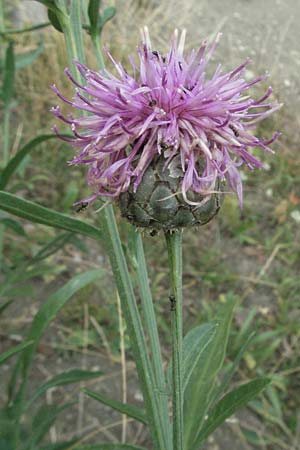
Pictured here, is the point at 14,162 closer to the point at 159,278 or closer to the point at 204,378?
the point at 204,378

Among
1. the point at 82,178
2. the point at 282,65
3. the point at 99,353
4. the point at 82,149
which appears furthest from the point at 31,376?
the point at 282,65

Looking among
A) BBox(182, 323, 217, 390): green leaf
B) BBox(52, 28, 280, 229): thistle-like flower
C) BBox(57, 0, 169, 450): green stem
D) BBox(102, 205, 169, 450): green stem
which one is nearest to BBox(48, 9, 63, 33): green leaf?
BBox(57, 0, 169, 450): green stem

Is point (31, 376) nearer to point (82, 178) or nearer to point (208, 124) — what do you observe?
point (82, 178)

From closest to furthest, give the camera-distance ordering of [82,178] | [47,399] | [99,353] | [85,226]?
[85,226]
[47,399]
[99,353]
[82,178]

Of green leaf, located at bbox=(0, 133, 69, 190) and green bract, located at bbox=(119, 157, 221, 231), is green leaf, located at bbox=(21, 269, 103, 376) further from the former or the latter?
green bract, located at bbox=(119, 157, 221, 231)

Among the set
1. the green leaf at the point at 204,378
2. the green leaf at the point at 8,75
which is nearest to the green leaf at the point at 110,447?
the green leaf at the point at 204,378

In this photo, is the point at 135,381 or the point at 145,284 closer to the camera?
the point at 145,284

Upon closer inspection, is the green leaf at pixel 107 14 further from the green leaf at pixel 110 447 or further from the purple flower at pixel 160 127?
the green leaf at pixel 110 447
